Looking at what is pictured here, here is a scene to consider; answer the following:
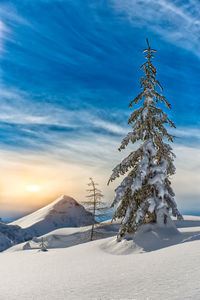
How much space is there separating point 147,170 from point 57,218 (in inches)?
1539

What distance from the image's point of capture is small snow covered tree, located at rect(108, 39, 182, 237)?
1315cm

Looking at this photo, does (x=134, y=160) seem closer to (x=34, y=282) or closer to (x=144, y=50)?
(x=144, y=50)

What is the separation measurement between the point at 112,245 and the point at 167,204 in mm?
3633

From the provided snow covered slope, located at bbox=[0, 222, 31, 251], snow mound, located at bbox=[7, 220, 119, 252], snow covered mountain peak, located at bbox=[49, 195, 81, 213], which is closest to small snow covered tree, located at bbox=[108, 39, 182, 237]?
snow mound, located at bbox=[7, 220, 119, 252]

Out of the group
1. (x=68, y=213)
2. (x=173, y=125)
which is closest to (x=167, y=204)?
(x=173, y=125)

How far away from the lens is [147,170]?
13.6 metres

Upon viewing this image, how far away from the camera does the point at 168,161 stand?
14.6 metres

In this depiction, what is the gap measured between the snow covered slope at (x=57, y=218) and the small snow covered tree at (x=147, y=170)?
32103mm

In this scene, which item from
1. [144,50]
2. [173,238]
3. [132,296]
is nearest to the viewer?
[132,296]

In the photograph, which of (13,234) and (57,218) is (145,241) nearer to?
(13,234)

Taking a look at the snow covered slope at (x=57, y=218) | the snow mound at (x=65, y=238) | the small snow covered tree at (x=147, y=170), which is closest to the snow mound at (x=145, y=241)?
the small snow covered tree at (x=147, y=170)

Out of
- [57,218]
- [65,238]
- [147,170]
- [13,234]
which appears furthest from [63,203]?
[147,170]

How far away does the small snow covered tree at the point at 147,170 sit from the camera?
13.1m

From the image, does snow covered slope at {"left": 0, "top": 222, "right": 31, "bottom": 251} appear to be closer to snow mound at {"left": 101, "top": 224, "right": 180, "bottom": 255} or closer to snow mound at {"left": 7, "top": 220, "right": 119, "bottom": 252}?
snow mound at {"left": 7, "top": 220, "right": 119, "bottom": 252}
